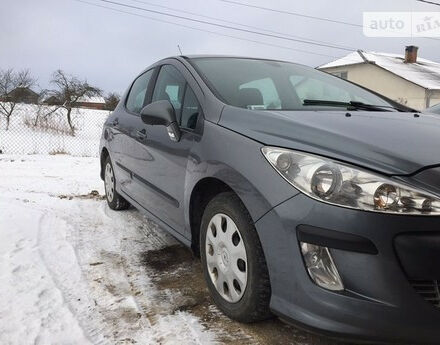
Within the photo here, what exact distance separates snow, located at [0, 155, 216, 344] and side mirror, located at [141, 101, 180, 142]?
1.04 m

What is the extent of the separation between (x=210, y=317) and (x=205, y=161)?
2.92 feet

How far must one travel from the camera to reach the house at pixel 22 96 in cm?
2369

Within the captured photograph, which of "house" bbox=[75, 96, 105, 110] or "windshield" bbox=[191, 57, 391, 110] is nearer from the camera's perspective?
"windshield" bbox=[191, 57, 391, 110]

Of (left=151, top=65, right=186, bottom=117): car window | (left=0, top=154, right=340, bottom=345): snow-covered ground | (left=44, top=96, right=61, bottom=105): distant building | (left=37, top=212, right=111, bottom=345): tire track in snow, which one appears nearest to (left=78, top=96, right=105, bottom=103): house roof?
(left=44, top=96, right=61, bottom=105): distant building

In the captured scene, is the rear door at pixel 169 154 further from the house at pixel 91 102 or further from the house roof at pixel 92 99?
the house roof at pixel 92 99

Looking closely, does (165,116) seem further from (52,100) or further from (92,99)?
(92,99)

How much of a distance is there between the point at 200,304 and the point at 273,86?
1.58 meters

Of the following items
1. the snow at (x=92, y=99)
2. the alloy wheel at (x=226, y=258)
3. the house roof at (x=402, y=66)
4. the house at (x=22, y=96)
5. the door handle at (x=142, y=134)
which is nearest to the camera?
the alloy wheel at (x=226, y=258)

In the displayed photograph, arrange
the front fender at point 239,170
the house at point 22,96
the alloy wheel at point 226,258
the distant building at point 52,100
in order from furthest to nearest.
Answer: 1. the distant building at point 52,100
2. the house at point 22,96
3. the alloy wheel at point 226,258
4. the front fender at point 239,170

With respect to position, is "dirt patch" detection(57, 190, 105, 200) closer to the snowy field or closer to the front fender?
the snowy field

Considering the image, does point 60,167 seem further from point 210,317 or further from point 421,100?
point 421,100

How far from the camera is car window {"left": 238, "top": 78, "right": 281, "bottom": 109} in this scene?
2.81 meters

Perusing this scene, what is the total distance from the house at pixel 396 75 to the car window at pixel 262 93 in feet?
80.2

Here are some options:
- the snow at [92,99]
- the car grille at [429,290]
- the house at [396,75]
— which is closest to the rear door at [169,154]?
the car grille at [429,290]
